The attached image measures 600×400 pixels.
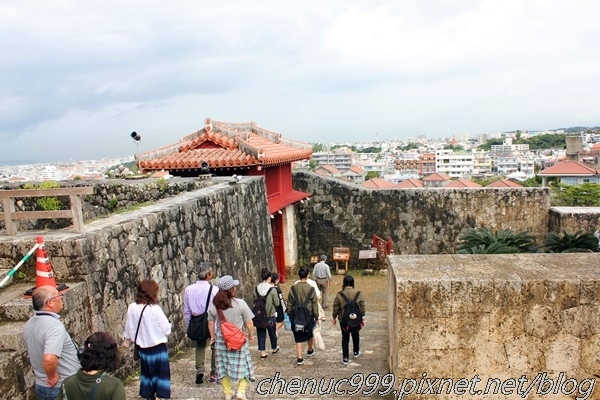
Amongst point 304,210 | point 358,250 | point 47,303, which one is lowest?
Result: point 358,250

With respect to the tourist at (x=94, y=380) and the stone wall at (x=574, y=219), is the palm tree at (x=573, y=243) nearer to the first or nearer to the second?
the stone wall at (x=574, y=219)

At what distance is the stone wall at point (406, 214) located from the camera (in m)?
13.3

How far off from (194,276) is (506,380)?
447 centimetres

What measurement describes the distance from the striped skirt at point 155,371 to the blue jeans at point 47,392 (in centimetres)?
82

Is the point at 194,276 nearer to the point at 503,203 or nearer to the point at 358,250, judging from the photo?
the point at 358,250

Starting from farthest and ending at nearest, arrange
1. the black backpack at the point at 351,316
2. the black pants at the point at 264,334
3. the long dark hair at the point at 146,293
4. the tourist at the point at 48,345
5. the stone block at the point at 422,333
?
the black pants at the point at 264,334
the black backpack at the point at 351,316
the long dark hair at the point at 146,293
the stone block at the point at 422,333
the tourist at the point at 48,345

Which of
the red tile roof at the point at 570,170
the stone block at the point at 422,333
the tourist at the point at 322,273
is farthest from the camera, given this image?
the red tile roof at the point at 570,170

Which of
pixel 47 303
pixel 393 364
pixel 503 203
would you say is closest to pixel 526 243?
pixel 503 203

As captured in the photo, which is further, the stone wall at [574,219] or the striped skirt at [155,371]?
the stone wall at [574,219]

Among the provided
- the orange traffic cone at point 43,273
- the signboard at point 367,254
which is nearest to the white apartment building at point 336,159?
the signboard at point 367,254

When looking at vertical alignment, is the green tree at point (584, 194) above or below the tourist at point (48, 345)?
below

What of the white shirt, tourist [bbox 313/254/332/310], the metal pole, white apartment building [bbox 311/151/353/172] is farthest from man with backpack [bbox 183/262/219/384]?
white apartment building [bbox 311/151/353/172]

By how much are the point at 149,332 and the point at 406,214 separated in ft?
35.8

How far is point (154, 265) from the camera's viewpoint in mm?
6066
